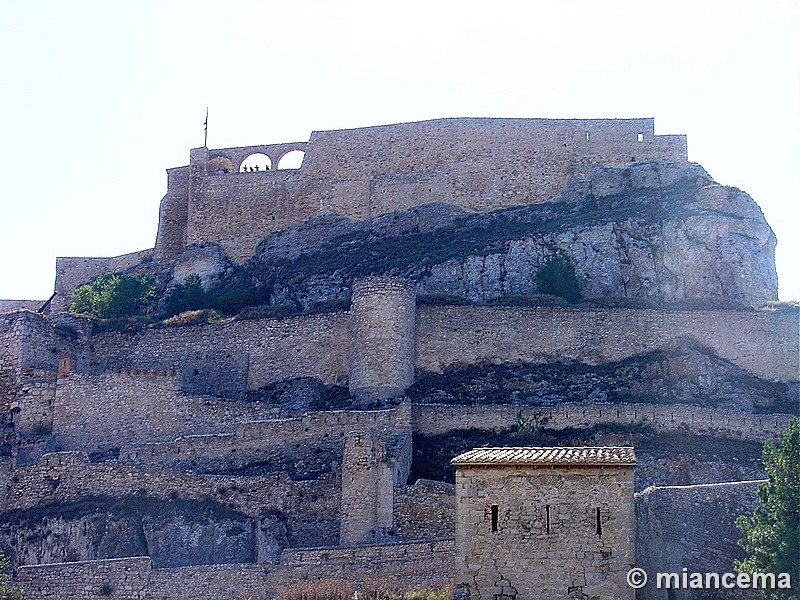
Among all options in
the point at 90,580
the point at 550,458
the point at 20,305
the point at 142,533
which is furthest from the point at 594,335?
the point at 20,305

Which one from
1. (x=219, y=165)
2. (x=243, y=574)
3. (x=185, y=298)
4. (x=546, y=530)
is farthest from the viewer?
(x=219, y=165)

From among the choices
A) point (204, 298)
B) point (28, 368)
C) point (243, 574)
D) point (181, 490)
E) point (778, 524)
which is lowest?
point (243, 574)

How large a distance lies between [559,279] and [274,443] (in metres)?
14.3

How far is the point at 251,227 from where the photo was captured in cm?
5906

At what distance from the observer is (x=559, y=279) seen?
50844mm

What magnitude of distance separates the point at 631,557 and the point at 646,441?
15.0 metres

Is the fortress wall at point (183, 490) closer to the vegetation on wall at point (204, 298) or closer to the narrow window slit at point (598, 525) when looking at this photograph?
the narrow window slit at point (598, 525)

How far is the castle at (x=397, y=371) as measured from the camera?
33.8 m

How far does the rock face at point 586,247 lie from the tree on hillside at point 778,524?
20.9 metres

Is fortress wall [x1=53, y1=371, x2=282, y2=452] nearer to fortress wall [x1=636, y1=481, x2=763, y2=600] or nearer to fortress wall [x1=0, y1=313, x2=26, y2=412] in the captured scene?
fortress wall [x1=0, y1=313, x2=26, y2=412]

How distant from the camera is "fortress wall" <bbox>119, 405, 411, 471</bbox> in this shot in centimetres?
4038

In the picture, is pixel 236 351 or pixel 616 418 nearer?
pixel 616 418

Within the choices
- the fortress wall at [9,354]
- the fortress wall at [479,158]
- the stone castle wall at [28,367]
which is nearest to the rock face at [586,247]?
the fortress wall at [479,158]

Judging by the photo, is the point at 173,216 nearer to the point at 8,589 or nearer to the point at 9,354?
the point at 9,354
